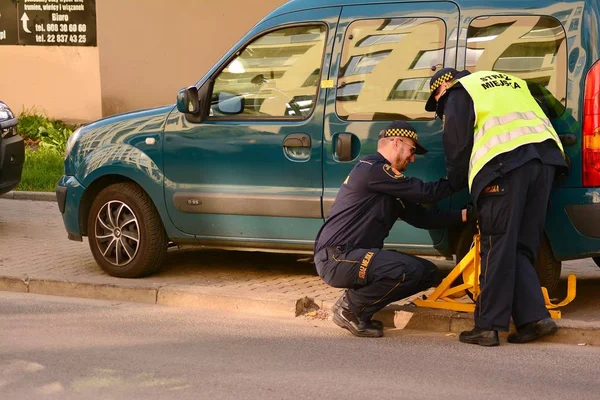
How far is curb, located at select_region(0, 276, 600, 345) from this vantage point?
22.9ft

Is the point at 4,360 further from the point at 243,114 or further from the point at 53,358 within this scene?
the point at 243,114

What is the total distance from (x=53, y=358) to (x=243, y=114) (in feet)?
7.99

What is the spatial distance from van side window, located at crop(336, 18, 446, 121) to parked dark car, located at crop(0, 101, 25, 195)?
457 centimetres

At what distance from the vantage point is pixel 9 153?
11391 millimetres

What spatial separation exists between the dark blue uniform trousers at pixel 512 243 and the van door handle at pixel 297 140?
4.82ft

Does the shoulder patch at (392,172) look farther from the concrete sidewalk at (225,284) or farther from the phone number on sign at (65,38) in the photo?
the phone number on sign at (65,38)

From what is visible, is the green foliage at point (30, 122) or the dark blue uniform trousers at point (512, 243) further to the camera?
the green foliage at point (30, 122)

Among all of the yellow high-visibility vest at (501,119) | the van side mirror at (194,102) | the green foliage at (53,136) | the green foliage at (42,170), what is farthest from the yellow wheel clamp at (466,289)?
the green foliage at (53,136)

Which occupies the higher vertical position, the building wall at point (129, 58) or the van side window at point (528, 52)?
the van side window at point (528, 52)

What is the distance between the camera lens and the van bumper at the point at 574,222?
7.11 m

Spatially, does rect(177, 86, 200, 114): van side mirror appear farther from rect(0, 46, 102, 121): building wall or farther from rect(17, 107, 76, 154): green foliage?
rect(0, 46, 102, 121): building wall

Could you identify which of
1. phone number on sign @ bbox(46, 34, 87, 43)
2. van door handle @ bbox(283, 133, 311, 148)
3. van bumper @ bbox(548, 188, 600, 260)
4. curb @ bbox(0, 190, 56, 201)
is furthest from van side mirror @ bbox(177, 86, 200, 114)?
phone number on sign @ bbox(46, 34, 87, 43)

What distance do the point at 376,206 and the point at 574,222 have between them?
1166 mm

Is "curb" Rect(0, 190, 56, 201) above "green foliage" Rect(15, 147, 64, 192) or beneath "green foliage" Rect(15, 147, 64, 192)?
beneath
